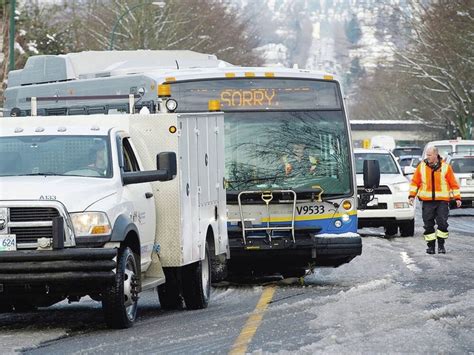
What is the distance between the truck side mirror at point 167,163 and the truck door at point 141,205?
0.37 m

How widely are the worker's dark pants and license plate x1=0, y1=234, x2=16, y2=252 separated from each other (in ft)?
38.2

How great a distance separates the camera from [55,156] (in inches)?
530

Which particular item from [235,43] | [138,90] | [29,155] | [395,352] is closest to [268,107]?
[138,90]

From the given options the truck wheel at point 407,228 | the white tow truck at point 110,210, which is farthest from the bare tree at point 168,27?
the white tow truck at point 110,210

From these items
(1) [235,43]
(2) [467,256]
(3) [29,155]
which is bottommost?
(2) [467,256]

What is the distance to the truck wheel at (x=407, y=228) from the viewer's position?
1148 inches

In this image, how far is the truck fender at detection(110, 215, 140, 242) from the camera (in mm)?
12484

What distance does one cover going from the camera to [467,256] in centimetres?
2252

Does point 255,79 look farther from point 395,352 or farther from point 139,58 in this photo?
point 395,352

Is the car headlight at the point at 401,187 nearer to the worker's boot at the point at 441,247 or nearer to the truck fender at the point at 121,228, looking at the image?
the worker's boot at the point at 441,247

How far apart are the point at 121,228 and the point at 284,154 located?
5741mm

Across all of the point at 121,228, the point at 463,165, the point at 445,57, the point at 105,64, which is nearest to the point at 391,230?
the point at 105,64

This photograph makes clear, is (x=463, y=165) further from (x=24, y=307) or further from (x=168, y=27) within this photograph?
(x=168, y=27)

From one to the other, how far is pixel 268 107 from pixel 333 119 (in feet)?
2.64
